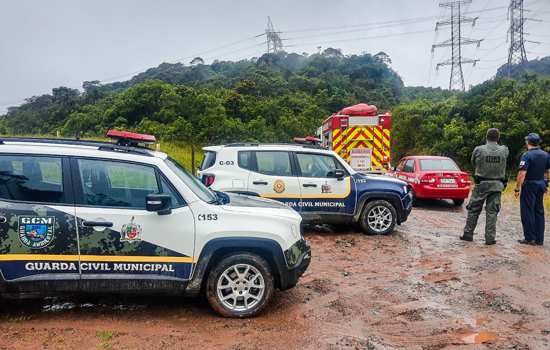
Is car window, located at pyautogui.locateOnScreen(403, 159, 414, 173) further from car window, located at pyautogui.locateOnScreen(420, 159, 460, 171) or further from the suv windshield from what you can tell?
the suv windshield

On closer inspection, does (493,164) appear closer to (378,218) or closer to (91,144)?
(378,218)

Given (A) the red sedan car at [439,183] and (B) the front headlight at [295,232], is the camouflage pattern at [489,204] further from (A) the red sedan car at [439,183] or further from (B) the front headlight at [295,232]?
(B) the front headlight at [295,232]

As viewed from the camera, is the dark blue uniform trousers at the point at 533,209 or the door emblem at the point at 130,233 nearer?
the door emblem at the point at 130,233

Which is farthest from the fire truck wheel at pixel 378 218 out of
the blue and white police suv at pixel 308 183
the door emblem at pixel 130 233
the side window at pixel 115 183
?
the door emblem at pixel 130 233

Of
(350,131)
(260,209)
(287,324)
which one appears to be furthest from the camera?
(350,131)

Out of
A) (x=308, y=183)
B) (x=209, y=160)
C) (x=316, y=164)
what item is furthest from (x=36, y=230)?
(x=316, y=164)

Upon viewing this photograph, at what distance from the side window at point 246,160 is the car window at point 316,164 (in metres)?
0.83

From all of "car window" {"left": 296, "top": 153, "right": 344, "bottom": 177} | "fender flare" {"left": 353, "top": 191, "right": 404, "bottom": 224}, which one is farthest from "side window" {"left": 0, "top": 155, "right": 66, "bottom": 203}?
"fender flare" {"left": 353, "top": 191, "right": 404, "bottom": 224}

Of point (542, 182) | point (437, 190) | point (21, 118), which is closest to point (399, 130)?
point (437, 190)

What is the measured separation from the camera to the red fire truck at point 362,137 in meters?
11.2

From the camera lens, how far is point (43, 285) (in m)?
3.86

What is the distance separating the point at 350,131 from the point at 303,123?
18006 mm

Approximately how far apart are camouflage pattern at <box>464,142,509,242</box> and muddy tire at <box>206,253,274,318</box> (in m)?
4.89

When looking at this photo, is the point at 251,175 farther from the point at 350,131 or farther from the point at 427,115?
the point at 427,115
